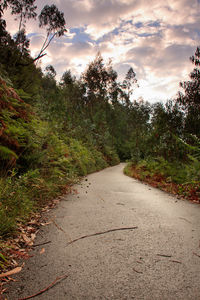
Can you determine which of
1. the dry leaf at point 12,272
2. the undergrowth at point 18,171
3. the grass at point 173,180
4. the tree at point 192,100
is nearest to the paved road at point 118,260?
the dry leaf at point 12,272

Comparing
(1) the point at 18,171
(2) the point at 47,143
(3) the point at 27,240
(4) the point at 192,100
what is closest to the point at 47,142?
(2) the point at 47,143

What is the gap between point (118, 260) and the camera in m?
1.92

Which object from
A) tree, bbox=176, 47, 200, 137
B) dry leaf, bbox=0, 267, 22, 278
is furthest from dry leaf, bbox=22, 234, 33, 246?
tree, bbox=176, 47, 200, 137

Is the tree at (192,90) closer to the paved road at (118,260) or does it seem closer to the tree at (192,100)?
the tree at (192,100)

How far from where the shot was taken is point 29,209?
337 cm

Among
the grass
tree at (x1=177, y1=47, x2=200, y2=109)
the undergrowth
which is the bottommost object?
the grass

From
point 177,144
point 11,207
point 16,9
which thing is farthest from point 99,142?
point 11,207

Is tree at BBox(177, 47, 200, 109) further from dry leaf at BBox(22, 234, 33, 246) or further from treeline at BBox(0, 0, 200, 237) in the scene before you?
dry leaf at BBox(22, 234, 33, 246)

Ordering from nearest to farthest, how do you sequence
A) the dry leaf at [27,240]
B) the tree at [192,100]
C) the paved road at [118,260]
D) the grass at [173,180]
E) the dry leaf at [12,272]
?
1. the paved road at [118,260]
2. the dry leaf at [12,272]
3. the dry leaf at [27,240]
4. the grass at [173,180]
5. the tree at [192,100]

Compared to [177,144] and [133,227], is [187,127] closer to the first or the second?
[177,144]

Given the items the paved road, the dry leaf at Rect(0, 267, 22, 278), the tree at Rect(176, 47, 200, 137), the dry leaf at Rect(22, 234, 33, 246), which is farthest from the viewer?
the tree at Rect(176, 47, 200, 137)

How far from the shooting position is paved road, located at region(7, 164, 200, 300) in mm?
1478

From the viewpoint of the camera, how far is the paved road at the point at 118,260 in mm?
1478

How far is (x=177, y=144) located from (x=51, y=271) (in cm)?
774
